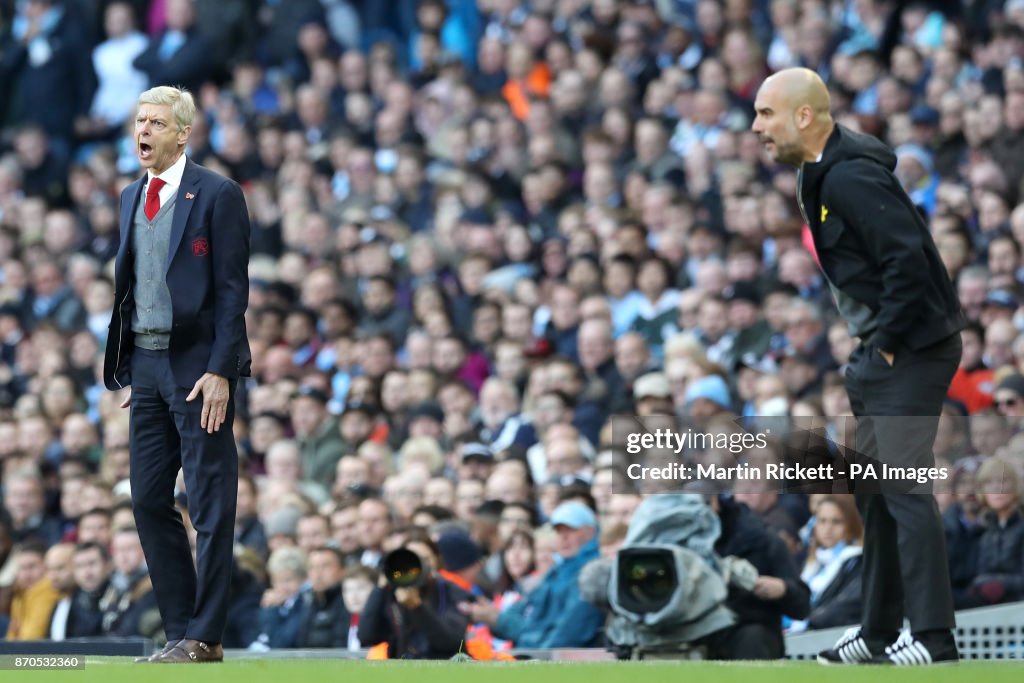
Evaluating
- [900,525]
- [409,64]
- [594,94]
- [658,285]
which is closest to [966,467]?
[900,525]

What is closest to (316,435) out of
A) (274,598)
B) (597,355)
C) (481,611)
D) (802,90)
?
(597,355)

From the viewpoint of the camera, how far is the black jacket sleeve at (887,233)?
6.09 m

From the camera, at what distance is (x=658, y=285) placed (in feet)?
41.5

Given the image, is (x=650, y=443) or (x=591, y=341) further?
(x=591, y=341)

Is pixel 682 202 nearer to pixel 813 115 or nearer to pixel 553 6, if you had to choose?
pixel 553 6

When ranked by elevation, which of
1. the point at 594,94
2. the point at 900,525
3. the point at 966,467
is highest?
the point at 594,94

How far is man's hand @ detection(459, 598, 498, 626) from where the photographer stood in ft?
29.1

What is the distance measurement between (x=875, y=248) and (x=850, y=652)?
1.33 meters

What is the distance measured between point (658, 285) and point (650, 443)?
12.4ft

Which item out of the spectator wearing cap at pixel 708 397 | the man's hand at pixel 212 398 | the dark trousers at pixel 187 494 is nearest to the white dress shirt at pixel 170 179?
the dark trousers at pixel 187 494

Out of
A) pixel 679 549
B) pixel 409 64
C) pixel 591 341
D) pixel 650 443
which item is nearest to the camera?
pixel 679 549

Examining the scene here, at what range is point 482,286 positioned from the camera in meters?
13.7

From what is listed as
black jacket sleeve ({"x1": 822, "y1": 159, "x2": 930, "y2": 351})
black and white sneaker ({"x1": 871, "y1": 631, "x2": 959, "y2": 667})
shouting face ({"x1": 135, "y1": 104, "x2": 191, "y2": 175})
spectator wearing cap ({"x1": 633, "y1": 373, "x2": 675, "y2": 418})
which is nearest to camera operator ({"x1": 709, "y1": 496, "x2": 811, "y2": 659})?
black and white sneaker ({"x1": 871, "y1": 631, "x2": 959, "y2": 667})

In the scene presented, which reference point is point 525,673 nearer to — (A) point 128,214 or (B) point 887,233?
(B) point 887,233
